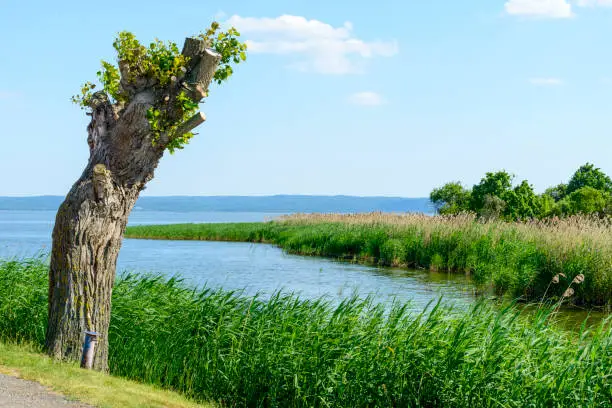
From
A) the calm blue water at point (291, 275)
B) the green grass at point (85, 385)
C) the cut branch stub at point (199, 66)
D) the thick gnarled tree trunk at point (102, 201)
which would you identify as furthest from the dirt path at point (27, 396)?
the calm blue water at point (291, 275)

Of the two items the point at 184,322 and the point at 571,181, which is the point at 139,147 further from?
the point at 571,181

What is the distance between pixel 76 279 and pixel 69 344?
2.76 ft

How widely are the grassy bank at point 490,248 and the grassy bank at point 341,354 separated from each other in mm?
1430

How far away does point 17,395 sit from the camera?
6.81 m

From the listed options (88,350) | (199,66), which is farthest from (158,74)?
(88,350)

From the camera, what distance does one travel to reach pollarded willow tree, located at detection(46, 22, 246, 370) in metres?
8.41

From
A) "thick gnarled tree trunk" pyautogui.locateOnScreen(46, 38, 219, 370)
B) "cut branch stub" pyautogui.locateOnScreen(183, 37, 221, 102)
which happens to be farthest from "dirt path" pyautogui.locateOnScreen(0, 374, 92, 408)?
"cut branch stub" pyautogui.locateOnScreen(183, 37, 221, 102)

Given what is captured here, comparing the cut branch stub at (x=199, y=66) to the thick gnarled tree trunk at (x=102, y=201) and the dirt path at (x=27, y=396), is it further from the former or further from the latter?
the dirt path at (x=27, y=396)

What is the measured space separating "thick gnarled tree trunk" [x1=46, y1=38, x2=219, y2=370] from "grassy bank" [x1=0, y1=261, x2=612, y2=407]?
1109 millimetres

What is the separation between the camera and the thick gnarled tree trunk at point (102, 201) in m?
8.40

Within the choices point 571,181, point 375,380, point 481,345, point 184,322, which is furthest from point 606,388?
point 571,181

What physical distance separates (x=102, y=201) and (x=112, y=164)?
0.46 meters

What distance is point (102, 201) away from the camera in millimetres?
8359

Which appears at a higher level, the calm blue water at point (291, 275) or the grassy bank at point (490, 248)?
the grassy bank at point (490, 248)
